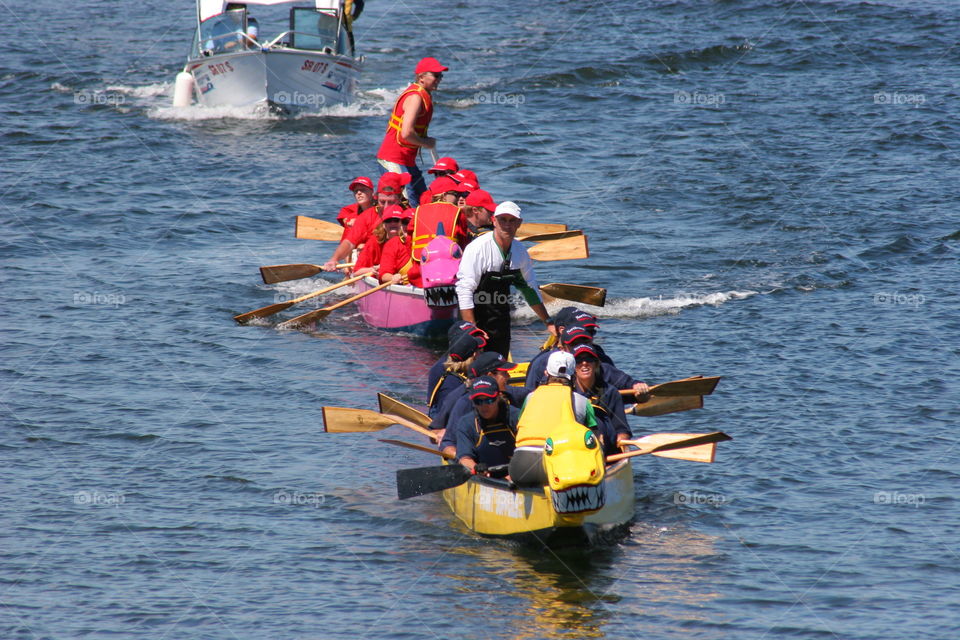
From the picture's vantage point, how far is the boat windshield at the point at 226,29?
25031mm

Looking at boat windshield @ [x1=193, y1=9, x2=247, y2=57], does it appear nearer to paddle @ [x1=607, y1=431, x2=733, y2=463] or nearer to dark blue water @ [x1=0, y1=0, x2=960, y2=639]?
dark blue water @ [x1=0, y1=0, x2=960, y2=639]

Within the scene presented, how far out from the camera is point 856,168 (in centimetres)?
2180

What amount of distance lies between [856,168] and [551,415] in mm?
15198

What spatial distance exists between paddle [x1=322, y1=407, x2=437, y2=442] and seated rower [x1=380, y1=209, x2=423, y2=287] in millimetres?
4047

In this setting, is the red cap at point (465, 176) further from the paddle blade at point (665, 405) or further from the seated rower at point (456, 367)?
the paddle blade at point (665, 405)

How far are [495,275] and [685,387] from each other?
2.14 meters

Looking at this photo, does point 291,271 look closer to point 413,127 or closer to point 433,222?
point 413,127

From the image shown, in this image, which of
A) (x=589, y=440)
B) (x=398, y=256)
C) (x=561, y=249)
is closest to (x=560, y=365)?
(x=589, y=440)

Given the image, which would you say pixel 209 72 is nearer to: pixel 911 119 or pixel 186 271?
pixel 186 271

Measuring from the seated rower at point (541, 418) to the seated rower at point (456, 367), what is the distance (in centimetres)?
115

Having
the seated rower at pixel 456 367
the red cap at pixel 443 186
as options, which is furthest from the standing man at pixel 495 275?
the red cap at pixel 443 186

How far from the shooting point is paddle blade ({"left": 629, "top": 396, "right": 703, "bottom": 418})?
10653mm

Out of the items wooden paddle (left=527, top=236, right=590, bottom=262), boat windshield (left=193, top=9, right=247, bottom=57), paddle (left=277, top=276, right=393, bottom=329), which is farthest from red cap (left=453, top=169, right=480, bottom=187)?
boat windshield (left=193, top=9, right=247, bottom=57)

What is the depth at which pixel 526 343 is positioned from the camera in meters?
14.7
